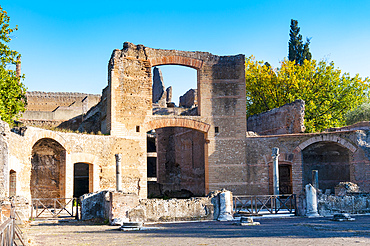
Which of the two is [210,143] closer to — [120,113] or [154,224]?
[120,113]

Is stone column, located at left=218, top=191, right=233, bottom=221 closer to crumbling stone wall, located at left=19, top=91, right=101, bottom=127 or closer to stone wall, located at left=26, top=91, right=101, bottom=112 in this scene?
crumbling stone wall, located at left=19, top=91, right=101, bottom=127

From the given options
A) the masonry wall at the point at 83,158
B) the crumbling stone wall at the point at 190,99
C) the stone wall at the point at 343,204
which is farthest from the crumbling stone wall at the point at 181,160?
the stone wall at the point at 343,204

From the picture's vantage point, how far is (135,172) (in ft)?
70.0

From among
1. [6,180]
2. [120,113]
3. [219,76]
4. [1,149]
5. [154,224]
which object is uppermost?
[219,76]

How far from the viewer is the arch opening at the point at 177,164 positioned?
2794 cm

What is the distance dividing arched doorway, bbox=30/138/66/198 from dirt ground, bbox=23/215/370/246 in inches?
245

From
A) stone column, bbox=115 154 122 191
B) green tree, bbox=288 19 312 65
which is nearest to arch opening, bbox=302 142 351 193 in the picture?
stone column, bbox=115 154 122 191

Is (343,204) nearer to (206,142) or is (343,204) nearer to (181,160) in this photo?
(206,142)

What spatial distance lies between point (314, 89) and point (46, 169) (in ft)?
63.3

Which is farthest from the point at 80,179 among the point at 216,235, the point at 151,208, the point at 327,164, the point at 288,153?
the point at 216,235

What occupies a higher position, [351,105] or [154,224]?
[351,105]

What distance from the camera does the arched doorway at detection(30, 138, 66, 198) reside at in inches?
760

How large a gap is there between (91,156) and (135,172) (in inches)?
97.5

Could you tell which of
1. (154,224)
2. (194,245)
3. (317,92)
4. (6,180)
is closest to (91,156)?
(6,180)
